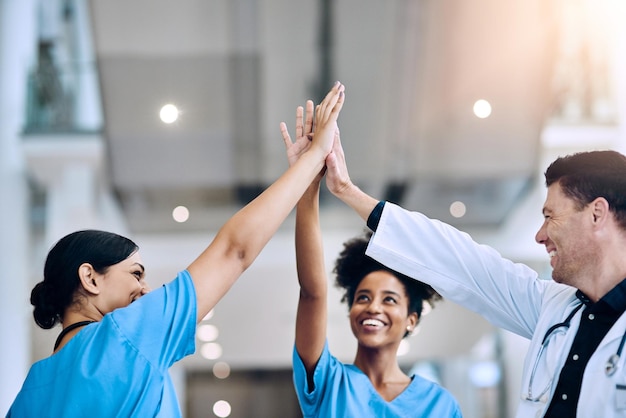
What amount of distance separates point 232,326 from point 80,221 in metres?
1.84

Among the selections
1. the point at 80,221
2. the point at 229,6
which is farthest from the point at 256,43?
the point at 80,221

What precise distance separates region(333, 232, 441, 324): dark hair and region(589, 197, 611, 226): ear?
723 mm

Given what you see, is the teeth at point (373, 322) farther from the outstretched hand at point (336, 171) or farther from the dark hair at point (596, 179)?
the dark hair at point (596, 179)

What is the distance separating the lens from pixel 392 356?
231cm

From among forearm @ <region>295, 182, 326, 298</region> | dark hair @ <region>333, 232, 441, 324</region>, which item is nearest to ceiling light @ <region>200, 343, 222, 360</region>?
dark hair @ <region>333, 232, 441, 324</region>

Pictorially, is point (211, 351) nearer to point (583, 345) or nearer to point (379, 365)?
point (379, 365)

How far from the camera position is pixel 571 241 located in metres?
1.76

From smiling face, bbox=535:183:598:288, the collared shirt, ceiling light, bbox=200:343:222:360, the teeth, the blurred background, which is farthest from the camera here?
ceiling light, bbox=200:343:222:360

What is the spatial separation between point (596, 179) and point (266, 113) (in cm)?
343

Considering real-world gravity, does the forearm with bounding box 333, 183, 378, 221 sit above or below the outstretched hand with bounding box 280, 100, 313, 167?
below

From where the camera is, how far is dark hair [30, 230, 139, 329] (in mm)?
1659

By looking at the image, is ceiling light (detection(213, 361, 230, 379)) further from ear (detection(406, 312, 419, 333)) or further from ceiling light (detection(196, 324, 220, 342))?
ear (detection(406, 312, 419, 333))

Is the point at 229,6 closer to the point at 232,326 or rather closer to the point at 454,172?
the point at 454,172

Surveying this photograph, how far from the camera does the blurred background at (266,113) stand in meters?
4.65
